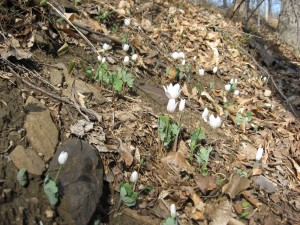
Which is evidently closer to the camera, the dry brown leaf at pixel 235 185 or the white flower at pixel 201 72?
the dry brown leaf at pixel 235 185

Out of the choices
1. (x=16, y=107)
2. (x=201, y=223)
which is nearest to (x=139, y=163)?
(x=201, y=223)

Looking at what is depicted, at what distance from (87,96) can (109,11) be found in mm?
2174

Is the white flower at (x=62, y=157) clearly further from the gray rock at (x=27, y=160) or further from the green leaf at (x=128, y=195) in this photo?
the green leaf at (x=128, y=195)

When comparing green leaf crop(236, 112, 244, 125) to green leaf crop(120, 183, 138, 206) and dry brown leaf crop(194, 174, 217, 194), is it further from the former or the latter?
green leaf crop(120, 183, 138, 206)

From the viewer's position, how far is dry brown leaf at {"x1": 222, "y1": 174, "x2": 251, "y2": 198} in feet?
8.04

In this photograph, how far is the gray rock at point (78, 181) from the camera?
183 cm

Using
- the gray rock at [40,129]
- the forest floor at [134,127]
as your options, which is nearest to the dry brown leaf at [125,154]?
the forest floor at [134,127]

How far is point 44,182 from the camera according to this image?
72.5 inches

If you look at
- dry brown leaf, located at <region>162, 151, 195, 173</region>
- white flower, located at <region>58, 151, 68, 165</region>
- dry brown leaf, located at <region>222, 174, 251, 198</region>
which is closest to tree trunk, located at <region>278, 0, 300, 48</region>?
dry brown leaf, located at <region>222, 174, 251, 198</region>

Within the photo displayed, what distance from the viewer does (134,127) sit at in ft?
8.90

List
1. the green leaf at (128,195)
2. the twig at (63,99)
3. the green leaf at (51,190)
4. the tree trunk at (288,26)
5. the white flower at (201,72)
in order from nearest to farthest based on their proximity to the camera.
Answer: the green leaf at (51,190) < the green leaf at (128,195) < the twig at (63,99) < the white flower at (201,72) < the tree trunk at (288,26)

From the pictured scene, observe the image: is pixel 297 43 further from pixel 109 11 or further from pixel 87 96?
pixel 87 96

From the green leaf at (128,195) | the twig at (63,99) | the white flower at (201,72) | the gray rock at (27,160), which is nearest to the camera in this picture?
the gray rock at (27,160)

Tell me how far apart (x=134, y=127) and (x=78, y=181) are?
87 centimetres
